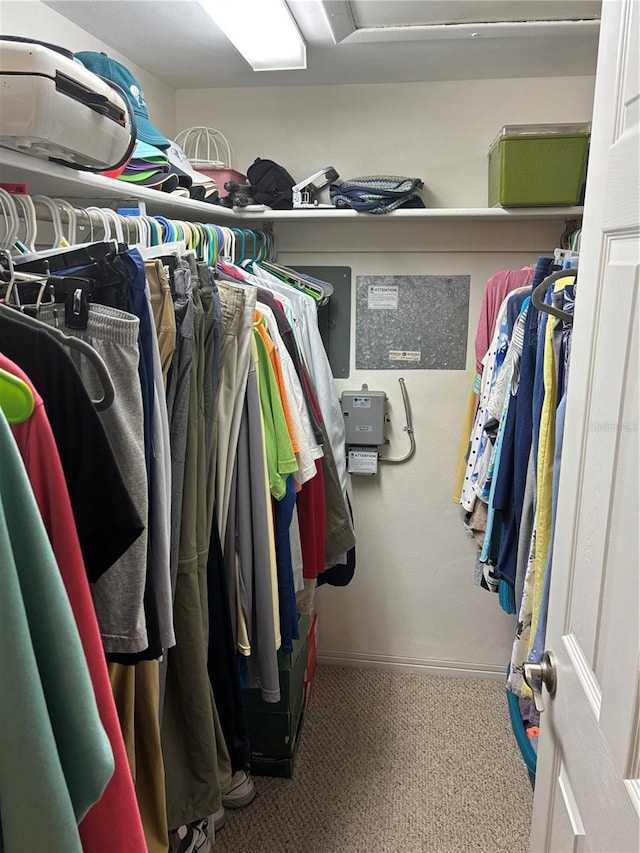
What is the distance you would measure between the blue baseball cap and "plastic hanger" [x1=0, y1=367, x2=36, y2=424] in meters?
1.08

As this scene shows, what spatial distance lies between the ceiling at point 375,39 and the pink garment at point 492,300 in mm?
697

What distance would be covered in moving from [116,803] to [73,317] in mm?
630

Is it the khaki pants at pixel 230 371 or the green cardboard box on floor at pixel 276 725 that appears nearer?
the khaki pants at pixel 230 371

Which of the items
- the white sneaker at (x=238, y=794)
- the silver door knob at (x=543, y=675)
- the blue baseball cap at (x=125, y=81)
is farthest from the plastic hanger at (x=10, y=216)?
the white sneaker at (x=238, y=794)

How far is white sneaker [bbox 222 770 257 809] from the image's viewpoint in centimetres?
206

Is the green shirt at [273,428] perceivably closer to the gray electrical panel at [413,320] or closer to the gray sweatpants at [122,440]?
the gray sweatpants at [122,440]

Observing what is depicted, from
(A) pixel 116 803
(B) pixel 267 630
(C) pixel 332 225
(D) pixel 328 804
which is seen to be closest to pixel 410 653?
(D) pixel 328 804

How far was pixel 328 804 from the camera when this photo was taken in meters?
2.08

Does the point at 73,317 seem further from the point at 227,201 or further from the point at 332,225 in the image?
the point at 332,225

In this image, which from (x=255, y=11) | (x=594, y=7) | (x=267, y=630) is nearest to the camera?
(x=267, y=630)

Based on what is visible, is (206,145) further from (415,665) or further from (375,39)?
(415,665)

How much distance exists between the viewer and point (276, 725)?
2.13m

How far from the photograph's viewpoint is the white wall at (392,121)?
231 cm

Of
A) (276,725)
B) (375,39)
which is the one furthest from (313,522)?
(375,39)
